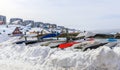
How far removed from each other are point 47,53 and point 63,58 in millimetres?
2571

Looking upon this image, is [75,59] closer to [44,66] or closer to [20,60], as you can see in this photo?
[44,66]

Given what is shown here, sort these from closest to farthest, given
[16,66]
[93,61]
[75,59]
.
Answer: [93,61], [75,59], [16,66]

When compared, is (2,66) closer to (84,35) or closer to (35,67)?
(35,67)

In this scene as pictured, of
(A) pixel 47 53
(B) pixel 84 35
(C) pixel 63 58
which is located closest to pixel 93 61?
(C) pixel 63 58

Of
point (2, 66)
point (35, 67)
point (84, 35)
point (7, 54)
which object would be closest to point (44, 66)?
point (35, 67)

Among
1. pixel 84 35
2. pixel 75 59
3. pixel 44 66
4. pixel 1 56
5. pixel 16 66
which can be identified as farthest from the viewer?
pixel 84 35

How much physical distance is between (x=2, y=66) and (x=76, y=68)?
174 inches

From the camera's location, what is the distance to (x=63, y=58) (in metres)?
10.9

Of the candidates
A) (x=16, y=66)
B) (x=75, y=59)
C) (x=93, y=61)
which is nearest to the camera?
(x=93, y=61)

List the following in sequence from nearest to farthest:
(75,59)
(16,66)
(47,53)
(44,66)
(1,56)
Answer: (75,59) < (44,66) < (16,66) < (47,53) < (1,56)

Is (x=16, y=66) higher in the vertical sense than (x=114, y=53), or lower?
lower

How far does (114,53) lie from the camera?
31.4 ft

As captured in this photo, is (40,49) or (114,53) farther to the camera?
(40,49)

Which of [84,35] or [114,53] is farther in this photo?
[84,35]
